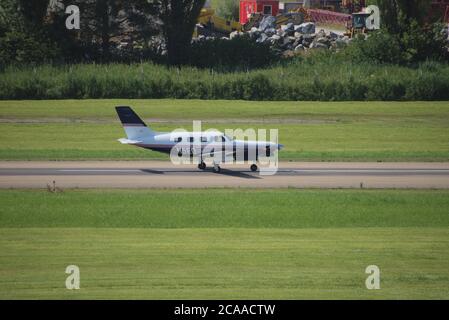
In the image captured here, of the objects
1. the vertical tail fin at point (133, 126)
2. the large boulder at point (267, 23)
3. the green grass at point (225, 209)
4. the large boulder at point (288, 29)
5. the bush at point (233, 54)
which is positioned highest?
the large boulder at point (267, 23)

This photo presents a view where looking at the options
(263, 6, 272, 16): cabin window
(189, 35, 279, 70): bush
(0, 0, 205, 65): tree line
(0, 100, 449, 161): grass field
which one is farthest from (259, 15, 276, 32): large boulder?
(0, 100, 449, 161): grass field

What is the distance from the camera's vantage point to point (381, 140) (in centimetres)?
5153

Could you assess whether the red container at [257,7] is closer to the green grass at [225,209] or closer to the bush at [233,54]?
the bush at [233,54]

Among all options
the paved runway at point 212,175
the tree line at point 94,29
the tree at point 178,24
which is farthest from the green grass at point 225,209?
the tree at point 178,24

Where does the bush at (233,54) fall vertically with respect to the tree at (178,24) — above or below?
below

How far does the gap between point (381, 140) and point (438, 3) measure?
160ft

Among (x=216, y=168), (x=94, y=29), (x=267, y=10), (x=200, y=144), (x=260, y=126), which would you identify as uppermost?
(x=267, y=10)

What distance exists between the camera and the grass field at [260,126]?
4616 centimetres

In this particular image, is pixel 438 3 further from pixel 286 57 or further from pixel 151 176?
pixel 151 176

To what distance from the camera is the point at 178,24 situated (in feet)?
249

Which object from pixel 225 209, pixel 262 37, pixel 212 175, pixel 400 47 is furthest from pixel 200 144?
pixel 262 37

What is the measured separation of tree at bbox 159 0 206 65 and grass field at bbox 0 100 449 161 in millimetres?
12182

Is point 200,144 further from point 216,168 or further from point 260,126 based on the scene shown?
point 260,126

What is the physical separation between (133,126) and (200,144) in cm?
320
